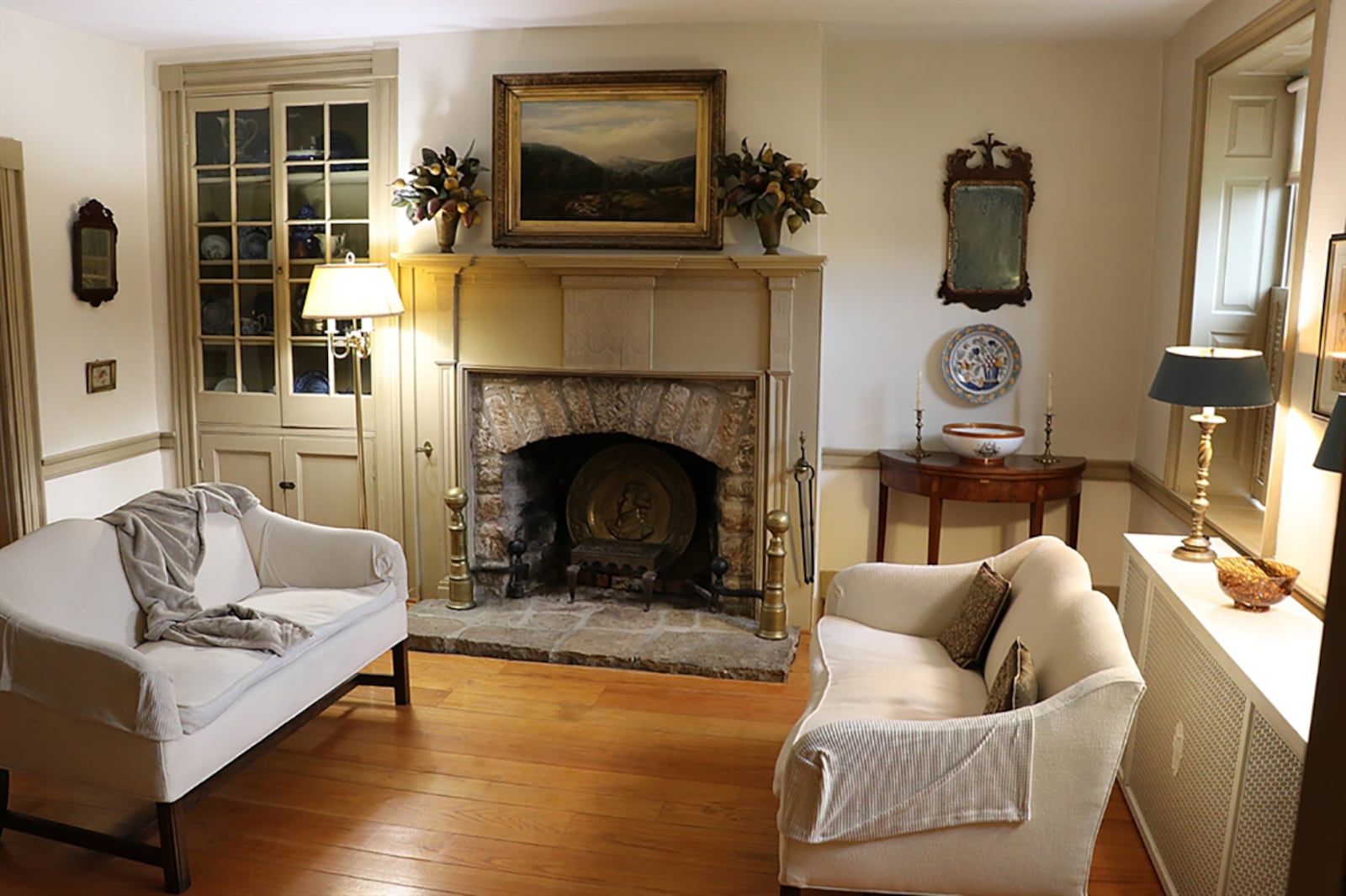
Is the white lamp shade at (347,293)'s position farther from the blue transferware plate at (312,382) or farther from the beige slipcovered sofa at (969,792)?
the beige slipcovered sofa at (969,792)

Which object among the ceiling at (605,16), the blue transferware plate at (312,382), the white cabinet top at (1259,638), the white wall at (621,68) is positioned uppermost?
the ceiling at (605,16)

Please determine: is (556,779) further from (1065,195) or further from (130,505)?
(1065,195)

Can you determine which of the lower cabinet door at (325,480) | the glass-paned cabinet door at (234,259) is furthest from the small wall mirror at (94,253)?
the lower cabinet door at (325,480)

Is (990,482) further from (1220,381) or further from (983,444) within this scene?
(1220,381)

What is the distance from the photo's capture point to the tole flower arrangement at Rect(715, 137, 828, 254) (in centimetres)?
426

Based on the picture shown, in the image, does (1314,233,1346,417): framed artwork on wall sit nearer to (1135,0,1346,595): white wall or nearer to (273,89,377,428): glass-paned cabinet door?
(1135,0,1346,595): white wall

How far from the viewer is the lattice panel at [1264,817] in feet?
7.00

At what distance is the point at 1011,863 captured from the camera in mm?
2432

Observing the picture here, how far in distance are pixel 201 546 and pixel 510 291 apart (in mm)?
1751

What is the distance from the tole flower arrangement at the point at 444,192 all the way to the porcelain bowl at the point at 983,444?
7.63 ft

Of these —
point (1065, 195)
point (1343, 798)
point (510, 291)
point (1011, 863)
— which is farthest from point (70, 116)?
point (1343, 798)

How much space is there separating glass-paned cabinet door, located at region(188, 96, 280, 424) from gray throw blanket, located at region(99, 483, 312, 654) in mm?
1620

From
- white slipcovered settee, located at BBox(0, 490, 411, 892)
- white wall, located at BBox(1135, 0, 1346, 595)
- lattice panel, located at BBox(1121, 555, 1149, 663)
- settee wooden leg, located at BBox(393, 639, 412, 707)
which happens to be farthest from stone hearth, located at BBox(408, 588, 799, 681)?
white wall, located at BBox(1135, 0, 1346, 595)

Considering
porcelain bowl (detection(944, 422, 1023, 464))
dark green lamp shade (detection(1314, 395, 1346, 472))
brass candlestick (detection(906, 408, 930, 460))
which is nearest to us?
dark green lamp shade (detection(1314, 395, 1346, 472))
